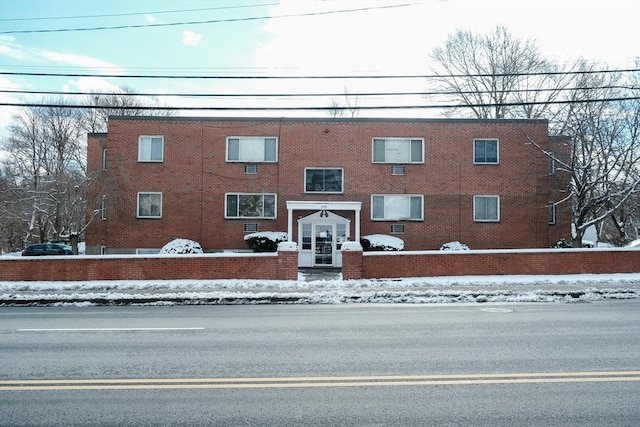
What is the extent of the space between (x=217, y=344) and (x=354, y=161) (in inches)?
680

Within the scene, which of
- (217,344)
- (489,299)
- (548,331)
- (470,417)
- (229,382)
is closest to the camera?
(470,417)

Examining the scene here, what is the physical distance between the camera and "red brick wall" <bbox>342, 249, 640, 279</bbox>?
645 inches

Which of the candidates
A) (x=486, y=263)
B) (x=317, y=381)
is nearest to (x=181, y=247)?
(x=486, y=263)

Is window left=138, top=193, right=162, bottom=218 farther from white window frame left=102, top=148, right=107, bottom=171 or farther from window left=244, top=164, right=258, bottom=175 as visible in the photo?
window left=244, top=164, right=258, bottom=175

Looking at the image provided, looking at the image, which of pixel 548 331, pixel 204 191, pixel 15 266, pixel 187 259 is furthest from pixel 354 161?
pixel 548 331

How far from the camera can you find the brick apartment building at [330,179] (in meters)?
23.7

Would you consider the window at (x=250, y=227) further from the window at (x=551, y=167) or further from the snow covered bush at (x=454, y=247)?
the window at (x=551, y=167)

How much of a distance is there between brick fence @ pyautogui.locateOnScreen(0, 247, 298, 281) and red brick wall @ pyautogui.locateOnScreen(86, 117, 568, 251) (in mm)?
7361

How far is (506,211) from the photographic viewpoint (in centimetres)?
2383

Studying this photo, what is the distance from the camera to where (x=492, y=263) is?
16.5 m

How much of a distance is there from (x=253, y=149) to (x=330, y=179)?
4.11 metres

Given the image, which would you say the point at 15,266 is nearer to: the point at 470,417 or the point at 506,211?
the point at 470,417

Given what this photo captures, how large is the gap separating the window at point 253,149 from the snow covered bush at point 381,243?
6.28 m

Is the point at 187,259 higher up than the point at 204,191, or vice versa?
the point at 204,191
